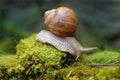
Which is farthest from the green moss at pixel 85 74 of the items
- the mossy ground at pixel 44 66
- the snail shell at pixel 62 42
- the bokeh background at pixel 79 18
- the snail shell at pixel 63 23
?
the bokeh background at pixel 79 18

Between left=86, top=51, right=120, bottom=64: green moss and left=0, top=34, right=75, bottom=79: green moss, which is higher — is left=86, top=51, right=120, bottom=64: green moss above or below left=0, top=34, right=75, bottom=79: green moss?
below

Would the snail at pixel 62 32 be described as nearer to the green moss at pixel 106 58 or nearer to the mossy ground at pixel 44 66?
the mossy ground at pixel 44 66

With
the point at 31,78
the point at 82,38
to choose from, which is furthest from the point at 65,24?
A: the point at 82,38

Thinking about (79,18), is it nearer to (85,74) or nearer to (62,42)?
(62,42)

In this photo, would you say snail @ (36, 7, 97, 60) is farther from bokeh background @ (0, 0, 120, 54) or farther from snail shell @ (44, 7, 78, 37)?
bokeh background @ (0, 0, 120, 54)

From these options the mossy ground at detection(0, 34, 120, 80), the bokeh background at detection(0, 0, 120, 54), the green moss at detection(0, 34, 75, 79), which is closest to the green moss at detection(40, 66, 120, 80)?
the mossy ground at detection(0, 34, 120, 80)

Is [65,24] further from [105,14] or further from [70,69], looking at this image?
[105,14]
